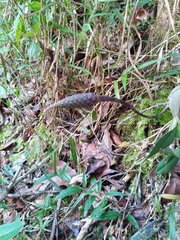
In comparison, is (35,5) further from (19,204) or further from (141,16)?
(19,204)

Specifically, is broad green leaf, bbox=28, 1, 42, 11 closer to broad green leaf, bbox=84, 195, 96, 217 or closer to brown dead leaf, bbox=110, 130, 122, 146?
brown dead leaf, bbox=110, 130, 122, 146

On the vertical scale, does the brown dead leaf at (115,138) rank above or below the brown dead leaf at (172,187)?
above

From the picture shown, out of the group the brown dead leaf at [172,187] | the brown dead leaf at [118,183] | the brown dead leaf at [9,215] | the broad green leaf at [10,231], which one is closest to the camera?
the broad green leaf at [10,231]

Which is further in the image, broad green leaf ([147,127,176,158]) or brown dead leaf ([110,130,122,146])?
brown dead leaf ([110,130,122,146])

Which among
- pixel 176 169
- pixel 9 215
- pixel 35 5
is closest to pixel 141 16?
pixel 35 5

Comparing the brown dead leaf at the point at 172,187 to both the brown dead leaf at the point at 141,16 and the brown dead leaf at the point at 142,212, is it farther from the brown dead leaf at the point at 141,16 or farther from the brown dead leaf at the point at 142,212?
the brown dead leaf at the point at 141,16

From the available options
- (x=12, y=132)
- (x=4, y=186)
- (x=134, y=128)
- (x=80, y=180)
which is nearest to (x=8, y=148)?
(x=12, y=132)

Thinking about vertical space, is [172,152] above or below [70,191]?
above

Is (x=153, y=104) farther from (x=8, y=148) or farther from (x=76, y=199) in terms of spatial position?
(x=8, y=148)

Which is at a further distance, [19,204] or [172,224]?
[19,204]

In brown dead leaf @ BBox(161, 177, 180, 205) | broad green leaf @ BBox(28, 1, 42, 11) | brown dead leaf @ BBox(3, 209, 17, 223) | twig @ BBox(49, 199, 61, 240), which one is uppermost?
broad green leaf @ BBox(28, 1, 42, 11)

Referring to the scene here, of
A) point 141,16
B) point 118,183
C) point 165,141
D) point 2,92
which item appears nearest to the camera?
point 165,141

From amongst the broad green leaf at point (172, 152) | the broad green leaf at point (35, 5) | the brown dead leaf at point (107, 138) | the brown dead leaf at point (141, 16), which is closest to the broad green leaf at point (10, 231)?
the broad green leaf at point (172, 152)

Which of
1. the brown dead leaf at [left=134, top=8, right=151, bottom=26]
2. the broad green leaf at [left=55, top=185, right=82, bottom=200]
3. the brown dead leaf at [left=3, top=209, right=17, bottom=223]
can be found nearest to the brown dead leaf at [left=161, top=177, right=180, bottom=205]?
the broad green leaf at [left=55, top=185, right=82, bottom=200]
